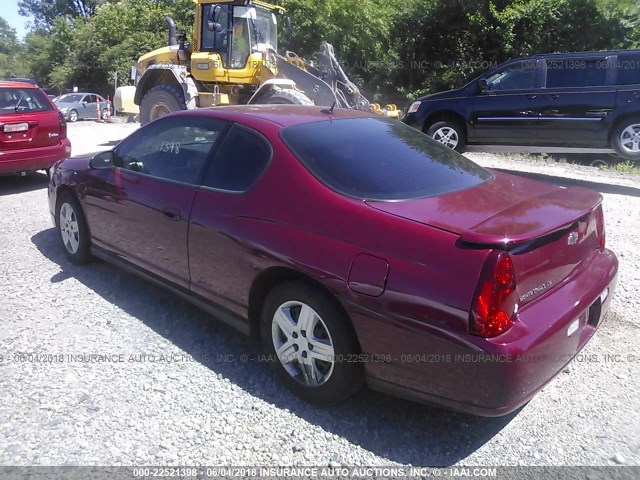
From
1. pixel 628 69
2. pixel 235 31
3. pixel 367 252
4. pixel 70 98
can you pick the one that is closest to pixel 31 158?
pixel 235 31

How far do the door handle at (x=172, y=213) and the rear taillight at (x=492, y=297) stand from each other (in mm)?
2106

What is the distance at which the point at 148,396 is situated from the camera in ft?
10.9

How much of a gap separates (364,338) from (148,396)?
132 centimetres

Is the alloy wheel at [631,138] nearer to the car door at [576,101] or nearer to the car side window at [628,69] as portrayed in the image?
the car door at [576,101]

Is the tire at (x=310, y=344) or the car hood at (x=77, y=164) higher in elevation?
the car hood at (x=77, y=164)

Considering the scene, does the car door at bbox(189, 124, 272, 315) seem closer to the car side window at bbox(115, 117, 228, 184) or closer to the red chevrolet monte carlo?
the red chevrolet monte carlo

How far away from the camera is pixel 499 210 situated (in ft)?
10.0

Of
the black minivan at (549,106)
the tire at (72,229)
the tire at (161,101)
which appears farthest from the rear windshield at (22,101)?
the black minivan at (549,106)

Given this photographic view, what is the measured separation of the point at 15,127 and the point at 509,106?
7.46 metres

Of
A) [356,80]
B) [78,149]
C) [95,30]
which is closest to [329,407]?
[78,149]

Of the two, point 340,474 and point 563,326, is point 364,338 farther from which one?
point 563,326

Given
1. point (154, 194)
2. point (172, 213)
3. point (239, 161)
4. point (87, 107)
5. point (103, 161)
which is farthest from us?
point (87, 107)

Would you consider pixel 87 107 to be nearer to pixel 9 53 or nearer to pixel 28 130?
pixel 28 130

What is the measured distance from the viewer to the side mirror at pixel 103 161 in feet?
15.6
